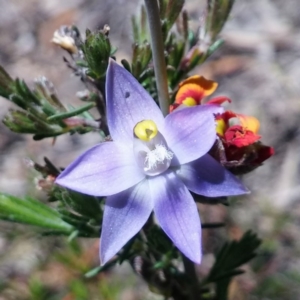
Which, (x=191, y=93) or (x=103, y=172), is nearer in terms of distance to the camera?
(x=103, y=172)

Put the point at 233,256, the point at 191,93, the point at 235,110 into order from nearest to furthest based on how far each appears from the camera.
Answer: the point at 191,93, the point at 233,256, the point at 235,110

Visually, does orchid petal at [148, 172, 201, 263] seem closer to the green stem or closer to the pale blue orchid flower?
the pale blue orchid flower

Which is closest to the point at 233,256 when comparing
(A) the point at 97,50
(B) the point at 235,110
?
(A) the point at 97,50

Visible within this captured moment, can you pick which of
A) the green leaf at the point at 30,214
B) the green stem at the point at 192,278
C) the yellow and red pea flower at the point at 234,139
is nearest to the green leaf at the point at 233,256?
the green stem at the point at 192,278

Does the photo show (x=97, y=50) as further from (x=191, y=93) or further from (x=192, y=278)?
(x=192, y=278)

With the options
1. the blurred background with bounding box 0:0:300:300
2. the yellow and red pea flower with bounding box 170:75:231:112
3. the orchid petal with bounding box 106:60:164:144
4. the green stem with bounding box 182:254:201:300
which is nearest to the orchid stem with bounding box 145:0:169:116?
the orchid petal with bounding box 106:60:164:144

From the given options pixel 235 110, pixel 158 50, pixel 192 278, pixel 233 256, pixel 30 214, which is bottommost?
pixel 235 110

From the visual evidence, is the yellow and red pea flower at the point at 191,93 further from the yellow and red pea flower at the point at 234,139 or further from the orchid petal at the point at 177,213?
the orchid petal at the point at 177,213
